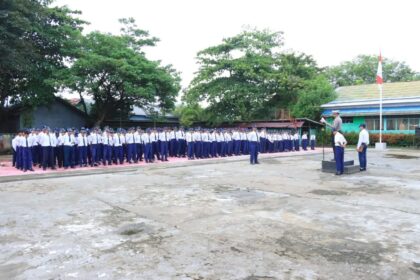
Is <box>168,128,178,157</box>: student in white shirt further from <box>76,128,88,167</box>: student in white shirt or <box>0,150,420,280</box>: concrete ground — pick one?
<box>0,150,420,280</box>: concrete ground

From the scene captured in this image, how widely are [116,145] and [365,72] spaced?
1540 inches

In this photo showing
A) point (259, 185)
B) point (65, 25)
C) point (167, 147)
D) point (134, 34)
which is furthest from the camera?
point (134, 34)

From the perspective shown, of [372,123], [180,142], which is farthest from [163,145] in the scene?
[372,123]

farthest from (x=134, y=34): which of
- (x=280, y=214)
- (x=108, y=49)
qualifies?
(x=280, y=214)

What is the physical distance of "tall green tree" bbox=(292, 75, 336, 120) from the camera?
31156mm

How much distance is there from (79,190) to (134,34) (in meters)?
19.0

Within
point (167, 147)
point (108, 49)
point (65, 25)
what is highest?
point (65, 25)

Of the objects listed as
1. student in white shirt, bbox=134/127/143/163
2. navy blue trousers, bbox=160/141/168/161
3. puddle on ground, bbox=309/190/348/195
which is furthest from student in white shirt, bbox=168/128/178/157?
puddle on ground, bbox=309/190/348/195

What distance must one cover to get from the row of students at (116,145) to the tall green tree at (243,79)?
7.72 meters

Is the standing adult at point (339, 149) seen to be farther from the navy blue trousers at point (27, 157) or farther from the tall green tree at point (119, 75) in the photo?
the tall green tree at point (119, 75)

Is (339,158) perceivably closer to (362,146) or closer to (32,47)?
(362,146)

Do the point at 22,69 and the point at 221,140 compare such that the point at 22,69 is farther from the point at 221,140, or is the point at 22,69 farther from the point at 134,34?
the point at 221,140

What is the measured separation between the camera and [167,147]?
57.5 ft

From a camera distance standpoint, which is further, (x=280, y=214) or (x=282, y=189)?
(x=282, y=189)
